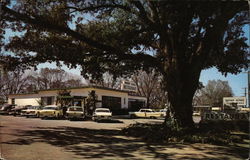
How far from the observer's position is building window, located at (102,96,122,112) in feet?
132

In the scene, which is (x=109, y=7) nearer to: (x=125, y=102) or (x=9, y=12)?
(x=9, y=12)

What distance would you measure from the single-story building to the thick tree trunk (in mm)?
22100

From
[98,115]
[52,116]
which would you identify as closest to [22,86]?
[52,116]

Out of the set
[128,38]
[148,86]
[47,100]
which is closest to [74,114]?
[128,38]

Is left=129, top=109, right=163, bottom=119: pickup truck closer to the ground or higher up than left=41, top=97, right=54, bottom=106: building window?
closer to the ground

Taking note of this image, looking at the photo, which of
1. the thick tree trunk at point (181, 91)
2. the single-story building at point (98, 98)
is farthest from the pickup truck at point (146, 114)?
the thick tree trunk at point (181, 91)

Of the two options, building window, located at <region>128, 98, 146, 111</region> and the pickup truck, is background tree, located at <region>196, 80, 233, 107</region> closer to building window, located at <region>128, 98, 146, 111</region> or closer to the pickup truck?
building window, located at <region>128, 98, 146, 111</region>

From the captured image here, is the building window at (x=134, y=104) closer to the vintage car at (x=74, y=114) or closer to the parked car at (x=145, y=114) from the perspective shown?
the parked car at (x=145, y=114)

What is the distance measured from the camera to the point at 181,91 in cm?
1384

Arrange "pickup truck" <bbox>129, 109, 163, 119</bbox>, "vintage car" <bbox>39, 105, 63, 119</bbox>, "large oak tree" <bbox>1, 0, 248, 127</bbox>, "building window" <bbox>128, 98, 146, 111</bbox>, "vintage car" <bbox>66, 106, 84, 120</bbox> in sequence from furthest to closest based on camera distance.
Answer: "building window" <bbox>128, 98, 146, 111</bbox>
"pickup truck" <bbox>129, 109, 163, 119</bbox>
"vintage car" <bbox>39, 105, 63, 119</bbox>
"vintage car" <bbox>66, 106, 84, 120</bbox>
"large oak tree" <bbox>1, 0, 248, 127</bbox>

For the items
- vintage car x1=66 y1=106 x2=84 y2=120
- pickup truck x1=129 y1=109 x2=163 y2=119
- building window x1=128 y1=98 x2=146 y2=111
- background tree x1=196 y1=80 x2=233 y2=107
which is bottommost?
pickup truck x1=129 y1=109 x2=163 y2=119

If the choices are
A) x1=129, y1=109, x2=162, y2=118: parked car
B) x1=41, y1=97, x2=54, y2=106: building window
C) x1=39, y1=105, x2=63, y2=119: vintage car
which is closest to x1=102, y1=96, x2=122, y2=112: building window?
x1=129, y1=109, x2=162, y2=118: parked car

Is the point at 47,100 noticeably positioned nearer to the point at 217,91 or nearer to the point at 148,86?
the point at 148,86

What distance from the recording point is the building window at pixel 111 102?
40362mm
